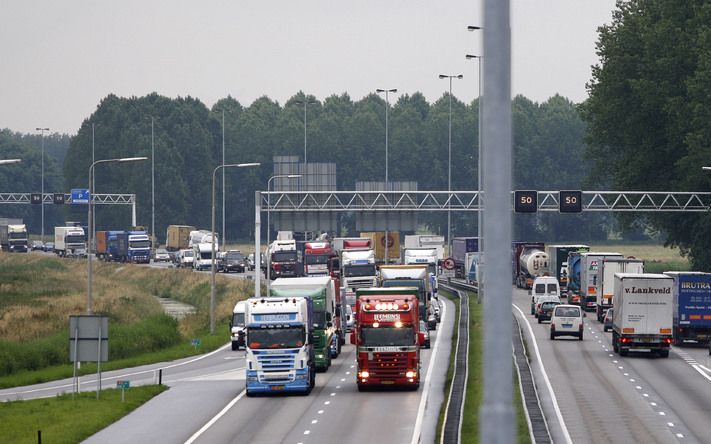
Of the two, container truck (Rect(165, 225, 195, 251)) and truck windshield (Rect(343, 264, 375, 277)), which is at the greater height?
container truck (Rect(165, 225, 195, 251))

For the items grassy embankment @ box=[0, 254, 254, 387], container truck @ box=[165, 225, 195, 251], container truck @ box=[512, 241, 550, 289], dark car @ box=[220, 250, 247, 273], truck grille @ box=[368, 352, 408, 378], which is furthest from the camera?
container truck @ box=[165, 225, 195, 251]

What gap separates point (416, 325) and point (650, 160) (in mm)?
61216

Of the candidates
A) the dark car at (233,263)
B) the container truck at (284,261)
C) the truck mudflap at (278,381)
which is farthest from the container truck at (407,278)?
the dark car at (233,263)

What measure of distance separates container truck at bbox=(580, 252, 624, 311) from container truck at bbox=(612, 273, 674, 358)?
2398 centimetres

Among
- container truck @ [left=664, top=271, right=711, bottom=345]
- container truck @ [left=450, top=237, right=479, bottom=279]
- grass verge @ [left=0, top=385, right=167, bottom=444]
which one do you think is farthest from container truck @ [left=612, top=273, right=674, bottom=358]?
container truck @ [left=450, top=237, right=479, bottom=279]

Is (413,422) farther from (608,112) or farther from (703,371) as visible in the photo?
(608,112)

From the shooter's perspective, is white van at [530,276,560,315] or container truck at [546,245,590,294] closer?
white van at [530,276,560,315]

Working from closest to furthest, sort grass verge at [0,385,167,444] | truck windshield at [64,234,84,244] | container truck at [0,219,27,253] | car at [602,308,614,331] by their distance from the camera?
grass verge at [0,385,167,444], car at [602,308,614,331], truck windshield at [64,234,84,244], container truck at [0,219,27,253]

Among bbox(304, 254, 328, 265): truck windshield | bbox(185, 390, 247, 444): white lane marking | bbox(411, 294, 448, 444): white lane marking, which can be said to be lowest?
bbox(185, 390, 247, 444): white lane marking

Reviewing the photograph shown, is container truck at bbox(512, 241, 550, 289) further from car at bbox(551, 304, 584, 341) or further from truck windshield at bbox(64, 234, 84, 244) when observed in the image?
truck windshield at bbox(64, 234, 84, 244)

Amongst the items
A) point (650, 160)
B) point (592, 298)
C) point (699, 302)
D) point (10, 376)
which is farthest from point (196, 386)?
point (650, 160)

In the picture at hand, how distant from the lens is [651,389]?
48.1 meters

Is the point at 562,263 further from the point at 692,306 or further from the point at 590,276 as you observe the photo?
the point at 692,306

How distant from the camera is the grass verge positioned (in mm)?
37469
